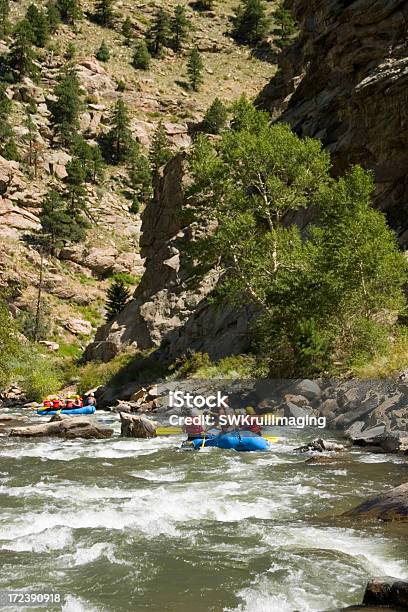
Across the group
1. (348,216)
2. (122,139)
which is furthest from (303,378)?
(122,139)

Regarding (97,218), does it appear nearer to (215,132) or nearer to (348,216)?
(215,132)

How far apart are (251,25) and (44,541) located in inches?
3858

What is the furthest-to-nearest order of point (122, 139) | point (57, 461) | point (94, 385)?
point (122, 139), point (94, 385), point (57, 461)

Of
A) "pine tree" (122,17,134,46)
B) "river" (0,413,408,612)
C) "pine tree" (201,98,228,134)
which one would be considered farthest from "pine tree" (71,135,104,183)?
"river" (0,413,408,612)

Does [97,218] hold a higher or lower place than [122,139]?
lower

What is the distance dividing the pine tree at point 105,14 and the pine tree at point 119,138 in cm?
3075

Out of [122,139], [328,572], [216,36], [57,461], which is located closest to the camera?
[328,572]

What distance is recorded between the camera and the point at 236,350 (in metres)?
27.5

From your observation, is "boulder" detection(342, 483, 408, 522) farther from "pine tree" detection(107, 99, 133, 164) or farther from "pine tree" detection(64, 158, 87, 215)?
"pine tree" detection(107, 99, 133, 164)

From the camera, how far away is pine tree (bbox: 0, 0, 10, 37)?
7675cm

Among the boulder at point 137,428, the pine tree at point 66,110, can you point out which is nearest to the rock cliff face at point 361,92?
the boulder at point 137,428

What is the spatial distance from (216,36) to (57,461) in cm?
9538

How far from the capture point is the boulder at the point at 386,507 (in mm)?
7355

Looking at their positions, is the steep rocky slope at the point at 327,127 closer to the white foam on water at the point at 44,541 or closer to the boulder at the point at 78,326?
the boulder at the point at 78,326
